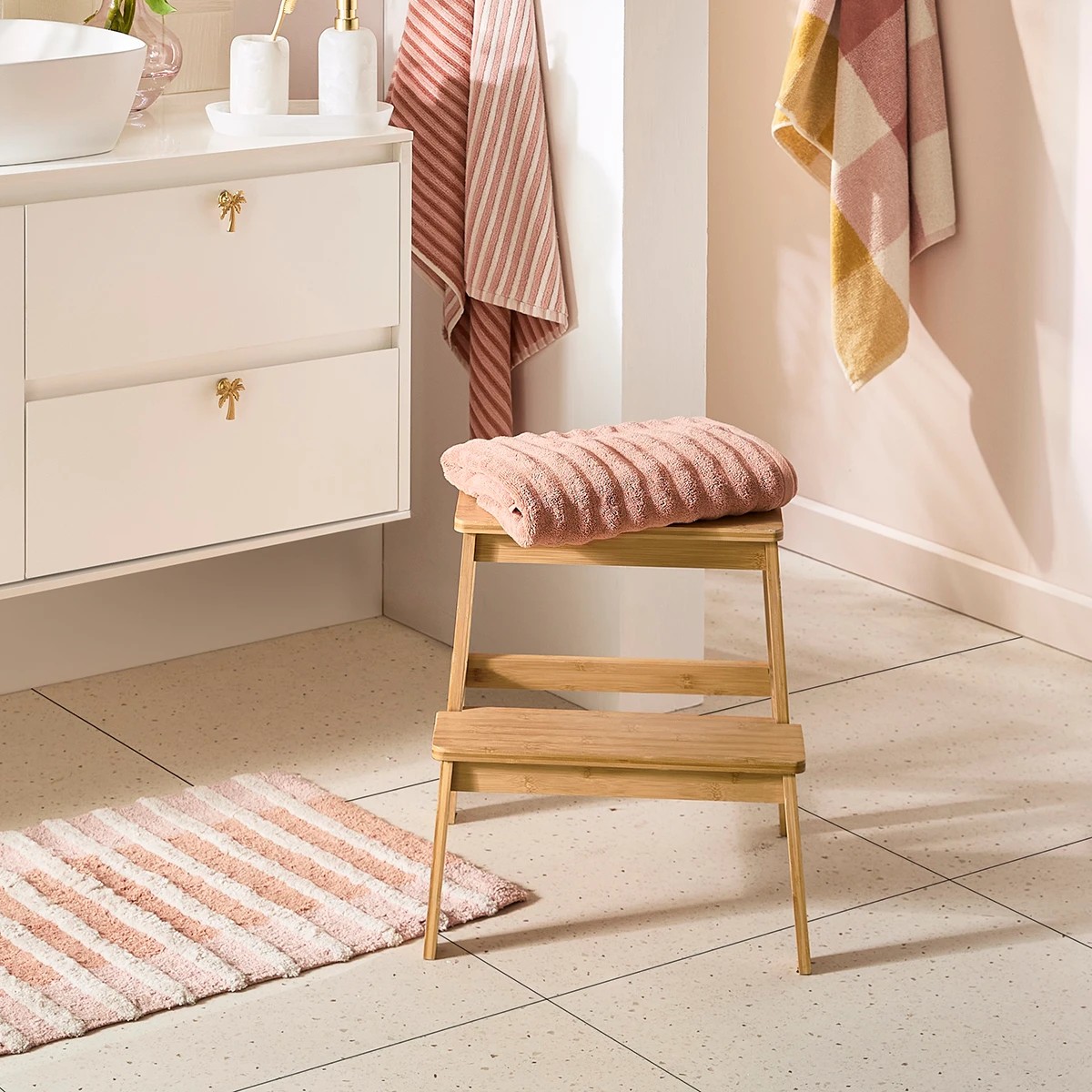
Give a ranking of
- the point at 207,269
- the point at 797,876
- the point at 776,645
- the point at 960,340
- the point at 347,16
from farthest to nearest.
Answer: the point at 960,340 < the point at 347,16 < the point at 207,269 < the point at 776,645 < the point at 797,876

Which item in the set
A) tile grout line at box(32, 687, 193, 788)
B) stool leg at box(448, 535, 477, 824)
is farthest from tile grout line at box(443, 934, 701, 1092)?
tile grout line at box(32, 687, 193, 788)

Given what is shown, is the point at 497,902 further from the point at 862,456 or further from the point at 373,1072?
the point at 862,456

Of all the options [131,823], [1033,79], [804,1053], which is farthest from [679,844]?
[1033,79]

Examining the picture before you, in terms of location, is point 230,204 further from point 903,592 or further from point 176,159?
point 903,592

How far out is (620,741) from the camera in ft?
6.73

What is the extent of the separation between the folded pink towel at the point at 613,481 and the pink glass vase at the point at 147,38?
2.56ft

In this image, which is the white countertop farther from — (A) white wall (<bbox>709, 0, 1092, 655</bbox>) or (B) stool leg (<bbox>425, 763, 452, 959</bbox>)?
(A) white wall (<bbox>709, 0, 1092, 655</bbox>)

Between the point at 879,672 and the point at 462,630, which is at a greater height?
the point at 462,630

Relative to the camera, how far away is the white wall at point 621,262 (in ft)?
8.27

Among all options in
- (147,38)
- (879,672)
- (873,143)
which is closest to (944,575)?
(879,672)

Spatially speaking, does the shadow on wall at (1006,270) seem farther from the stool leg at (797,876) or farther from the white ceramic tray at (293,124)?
the stool leg at (797,876)

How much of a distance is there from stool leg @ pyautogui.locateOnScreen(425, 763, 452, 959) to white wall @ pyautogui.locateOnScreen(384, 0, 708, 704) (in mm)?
698

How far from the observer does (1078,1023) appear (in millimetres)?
1965

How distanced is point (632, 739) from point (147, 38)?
1.24 meters
